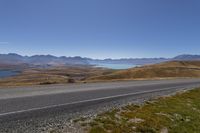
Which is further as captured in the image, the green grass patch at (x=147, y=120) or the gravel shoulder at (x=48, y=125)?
the green grass patch at (x=147, y=120)

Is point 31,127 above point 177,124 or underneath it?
above

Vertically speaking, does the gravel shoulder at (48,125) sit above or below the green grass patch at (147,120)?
above

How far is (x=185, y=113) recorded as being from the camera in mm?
18359

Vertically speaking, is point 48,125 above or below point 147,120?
above

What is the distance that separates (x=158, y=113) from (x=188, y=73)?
88.2 metres

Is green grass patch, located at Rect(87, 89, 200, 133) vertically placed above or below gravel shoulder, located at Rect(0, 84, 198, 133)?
below

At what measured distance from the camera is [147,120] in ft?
45.6

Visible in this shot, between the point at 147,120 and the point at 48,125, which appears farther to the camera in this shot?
the point at 147,120

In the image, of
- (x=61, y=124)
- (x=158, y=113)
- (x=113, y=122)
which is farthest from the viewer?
(x=158, y=113)

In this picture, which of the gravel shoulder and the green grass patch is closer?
the gravel shoulder

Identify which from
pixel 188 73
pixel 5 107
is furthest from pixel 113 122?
pixel 188 73

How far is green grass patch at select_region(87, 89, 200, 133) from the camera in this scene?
462 inches

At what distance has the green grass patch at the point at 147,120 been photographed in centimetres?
1173

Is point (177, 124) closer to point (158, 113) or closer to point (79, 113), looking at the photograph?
point (158, 113)
